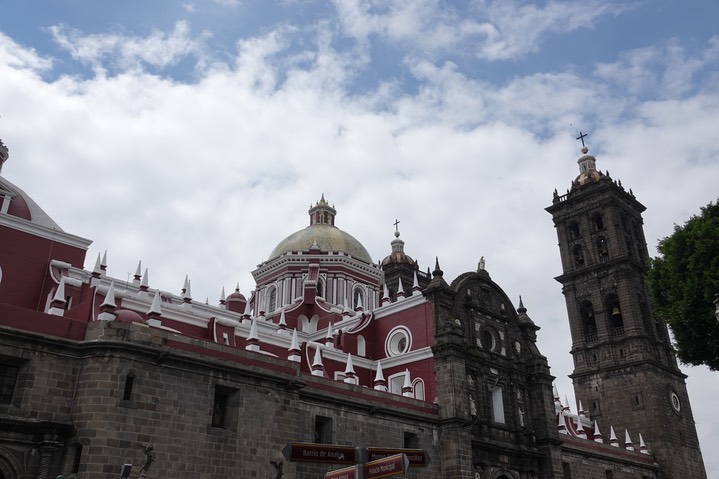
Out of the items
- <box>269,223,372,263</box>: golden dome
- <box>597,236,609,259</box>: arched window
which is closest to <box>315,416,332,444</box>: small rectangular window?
<box>269,223,372,263</box>: golden dome

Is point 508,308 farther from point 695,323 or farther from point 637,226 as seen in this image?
point 637,226

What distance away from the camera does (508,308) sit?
101 ft

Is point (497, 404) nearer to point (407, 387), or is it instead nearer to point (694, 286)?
point (407, 387)

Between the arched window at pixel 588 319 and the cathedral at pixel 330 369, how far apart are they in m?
0.08

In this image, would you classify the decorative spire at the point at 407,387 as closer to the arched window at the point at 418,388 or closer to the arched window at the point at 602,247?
the arched window at the point at 418,388

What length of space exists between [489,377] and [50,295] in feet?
56.1

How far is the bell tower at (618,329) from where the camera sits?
132 feet

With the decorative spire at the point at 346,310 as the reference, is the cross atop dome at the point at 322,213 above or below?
above

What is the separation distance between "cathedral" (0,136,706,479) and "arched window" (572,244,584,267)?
0.17 metres

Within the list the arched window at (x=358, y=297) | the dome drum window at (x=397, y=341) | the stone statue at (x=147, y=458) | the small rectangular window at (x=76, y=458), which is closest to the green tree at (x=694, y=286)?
the dome drum window at (x=397, y=341)

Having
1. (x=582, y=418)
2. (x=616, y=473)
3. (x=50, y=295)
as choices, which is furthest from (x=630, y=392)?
(x=50, y=295)

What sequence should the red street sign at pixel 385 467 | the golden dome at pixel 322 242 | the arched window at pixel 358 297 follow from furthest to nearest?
the golden dome at pixel 322 242 < the arched window at pixel 358 297 < the red street sign at pixel 385 467

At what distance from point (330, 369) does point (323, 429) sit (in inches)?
215

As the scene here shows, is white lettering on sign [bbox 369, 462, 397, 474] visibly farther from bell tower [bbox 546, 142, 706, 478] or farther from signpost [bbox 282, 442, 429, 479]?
bell tower [bbox 546, 142, 706, 478]
